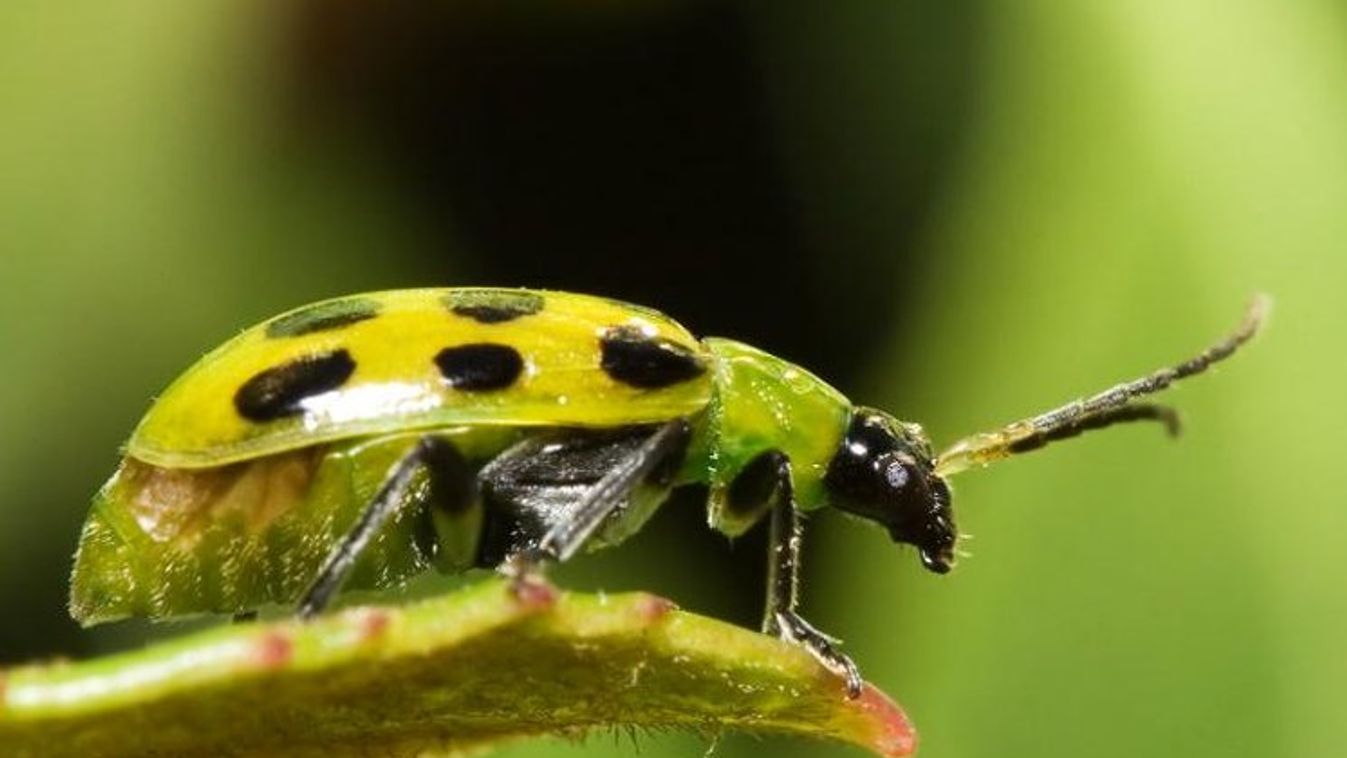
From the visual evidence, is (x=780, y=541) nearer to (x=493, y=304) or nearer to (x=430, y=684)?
(x=493, y=304)

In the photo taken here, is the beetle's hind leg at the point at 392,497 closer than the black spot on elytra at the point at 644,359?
Yes

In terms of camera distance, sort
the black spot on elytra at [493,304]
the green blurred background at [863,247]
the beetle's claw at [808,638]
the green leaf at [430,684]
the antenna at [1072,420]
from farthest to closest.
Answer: the green blurred background at [863,247] → the antenna at [1072,420] → the black spot on elytra at [493,304] → the beetle's claw at [808,638] → the green leaf at [430,684]

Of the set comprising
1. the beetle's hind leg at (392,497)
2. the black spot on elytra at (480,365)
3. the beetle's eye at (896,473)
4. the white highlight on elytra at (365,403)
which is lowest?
the beetle's hind leg at (392,497)

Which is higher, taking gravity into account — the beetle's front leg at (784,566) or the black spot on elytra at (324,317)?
the black spot on elytra at (324,317)

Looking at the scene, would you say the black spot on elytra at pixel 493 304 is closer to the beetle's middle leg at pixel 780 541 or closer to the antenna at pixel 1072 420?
the beetle's middle leg at pixel 780 541

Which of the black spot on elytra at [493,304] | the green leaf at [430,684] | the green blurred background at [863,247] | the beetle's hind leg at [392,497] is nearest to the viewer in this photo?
the green leaf at [430,684]

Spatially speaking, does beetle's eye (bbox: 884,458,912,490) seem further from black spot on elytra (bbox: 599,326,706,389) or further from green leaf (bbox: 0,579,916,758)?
green leaf (bbox: 0,579,916,758)

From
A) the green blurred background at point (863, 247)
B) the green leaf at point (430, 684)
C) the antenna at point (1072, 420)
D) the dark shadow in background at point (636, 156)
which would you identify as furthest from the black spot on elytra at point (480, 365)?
the dark shadow in background at point (636, 156)
